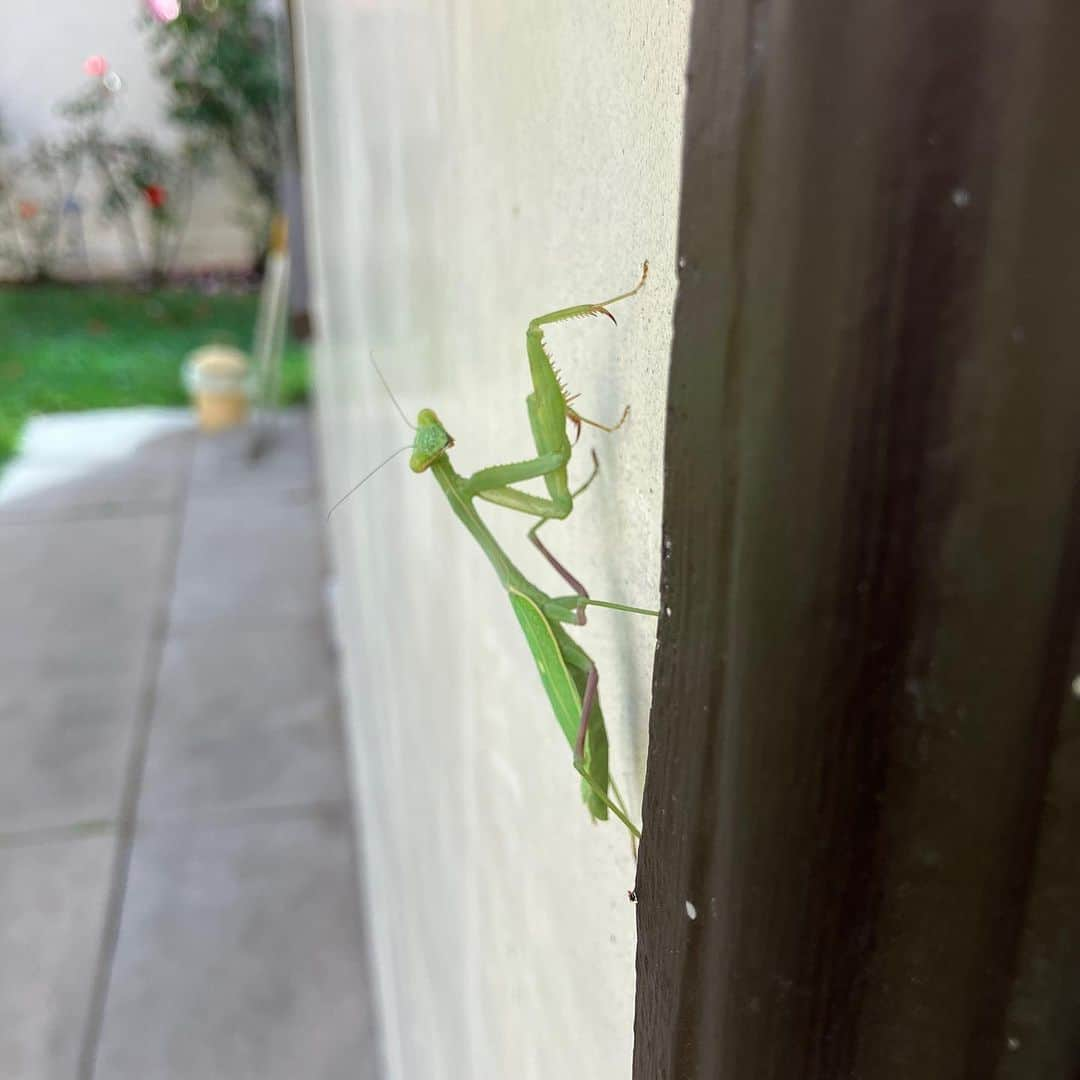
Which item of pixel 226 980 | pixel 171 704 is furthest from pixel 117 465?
pixel 226 980

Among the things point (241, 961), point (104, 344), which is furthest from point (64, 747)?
point (104, 344)

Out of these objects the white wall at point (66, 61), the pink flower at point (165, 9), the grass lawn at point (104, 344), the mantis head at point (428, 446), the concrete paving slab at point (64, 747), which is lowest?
the concrete paving slab at point (64, 747)

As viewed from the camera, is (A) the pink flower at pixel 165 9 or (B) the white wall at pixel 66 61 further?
(B) the white wall at pixel 66 61

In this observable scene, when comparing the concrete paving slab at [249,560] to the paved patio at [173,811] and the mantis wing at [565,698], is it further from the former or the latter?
the mantis wing at [565,698]

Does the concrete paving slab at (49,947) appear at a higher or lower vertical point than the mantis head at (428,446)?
lower

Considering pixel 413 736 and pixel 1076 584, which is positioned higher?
pixel 1076 584

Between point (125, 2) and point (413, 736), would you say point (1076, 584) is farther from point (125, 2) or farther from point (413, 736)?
point (125, 2)

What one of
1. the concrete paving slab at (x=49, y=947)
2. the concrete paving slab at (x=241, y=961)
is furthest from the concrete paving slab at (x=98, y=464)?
the concrete paving slab at (x=241, y=961)
